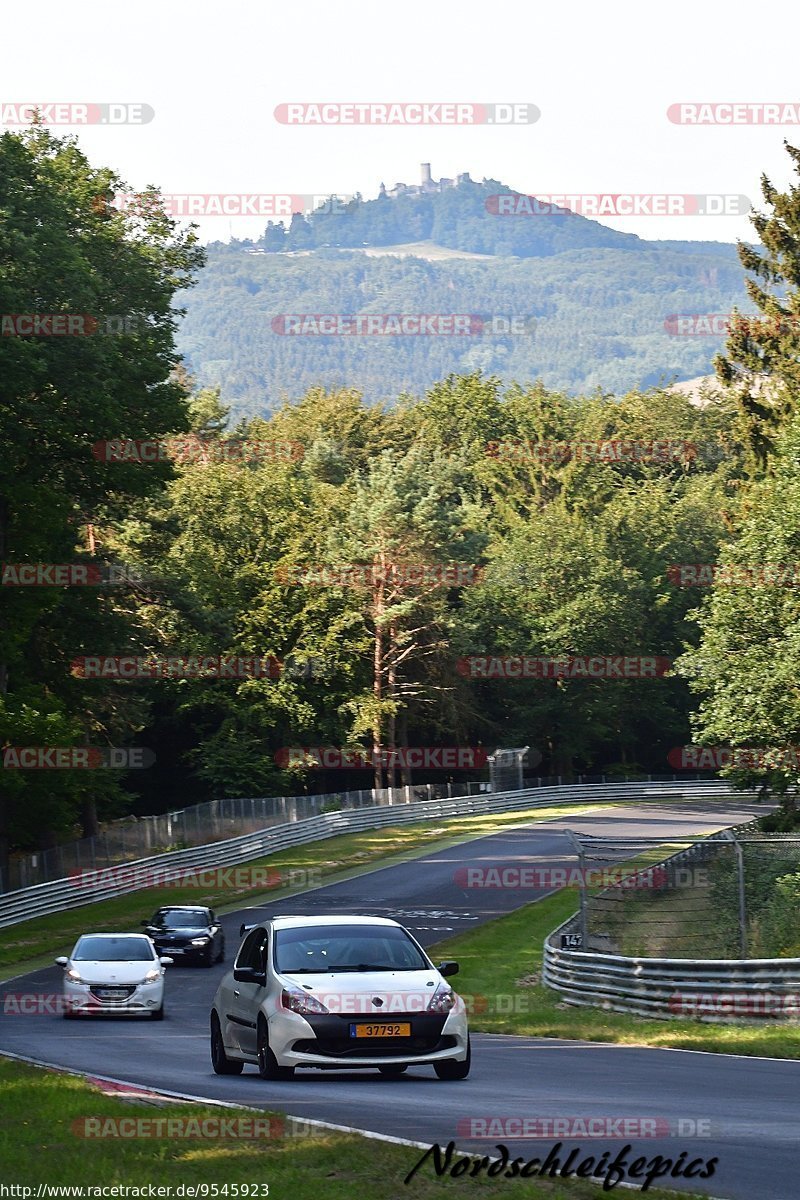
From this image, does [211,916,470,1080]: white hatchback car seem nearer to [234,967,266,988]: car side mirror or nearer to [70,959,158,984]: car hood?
[234,967,266,988]: car side mirror

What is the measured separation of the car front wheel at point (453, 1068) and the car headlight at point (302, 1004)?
1384 millimetres

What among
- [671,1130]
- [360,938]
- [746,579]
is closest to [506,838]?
[746,579]

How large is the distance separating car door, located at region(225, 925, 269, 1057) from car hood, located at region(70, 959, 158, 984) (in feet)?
33.9

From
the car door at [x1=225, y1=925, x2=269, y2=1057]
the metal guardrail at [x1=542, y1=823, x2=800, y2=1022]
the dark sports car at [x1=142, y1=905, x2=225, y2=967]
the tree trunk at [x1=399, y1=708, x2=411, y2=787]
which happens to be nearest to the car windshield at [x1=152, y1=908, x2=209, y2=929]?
the dark sports car at [x1=142, y1=905, x2=225, y2=967]

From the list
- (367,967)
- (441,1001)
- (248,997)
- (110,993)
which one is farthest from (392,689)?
(441,1001)

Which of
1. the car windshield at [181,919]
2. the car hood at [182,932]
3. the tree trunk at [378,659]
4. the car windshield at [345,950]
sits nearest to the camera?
the car windshield at [345,950]

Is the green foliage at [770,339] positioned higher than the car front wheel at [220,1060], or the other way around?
the green foliage at [770,339]

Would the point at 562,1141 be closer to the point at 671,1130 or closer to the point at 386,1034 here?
the point at 671,1130

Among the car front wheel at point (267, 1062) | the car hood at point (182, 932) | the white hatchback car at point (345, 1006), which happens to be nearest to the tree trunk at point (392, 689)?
the car hood at point (182, 932)

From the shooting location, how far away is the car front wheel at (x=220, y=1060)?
15.9 meters

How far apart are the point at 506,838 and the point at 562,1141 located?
5161cm

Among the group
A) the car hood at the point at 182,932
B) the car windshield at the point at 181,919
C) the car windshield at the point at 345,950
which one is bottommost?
the car hood at the point at 182,932

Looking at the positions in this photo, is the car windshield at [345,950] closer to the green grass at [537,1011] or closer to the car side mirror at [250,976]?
the car side mirror at [250,976]

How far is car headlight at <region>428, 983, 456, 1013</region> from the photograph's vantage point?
14.4 meters
